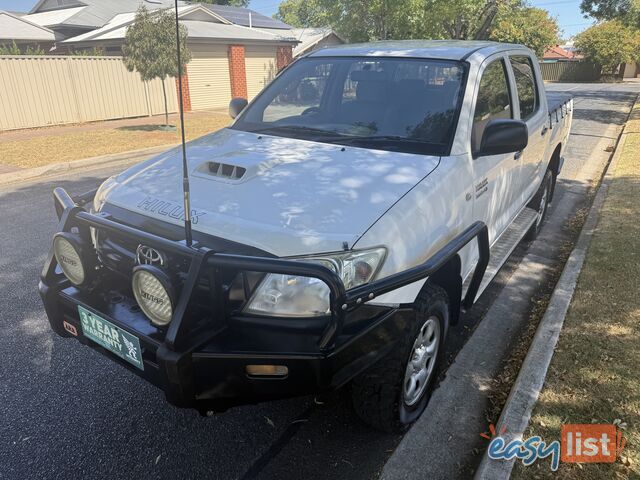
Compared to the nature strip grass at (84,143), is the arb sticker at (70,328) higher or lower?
higher

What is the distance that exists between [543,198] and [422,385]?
12.2ft

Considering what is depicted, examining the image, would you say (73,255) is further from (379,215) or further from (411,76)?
(411,76)

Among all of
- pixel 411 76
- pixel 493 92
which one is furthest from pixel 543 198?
pixel 411 76

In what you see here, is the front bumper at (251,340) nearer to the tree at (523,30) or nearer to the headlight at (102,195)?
the headlight at (102,195)

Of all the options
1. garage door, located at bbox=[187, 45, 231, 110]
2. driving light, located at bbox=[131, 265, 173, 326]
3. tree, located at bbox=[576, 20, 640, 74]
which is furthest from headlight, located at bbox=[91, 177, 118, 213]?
tree, located at bbox=[576, 20, 640, 74]

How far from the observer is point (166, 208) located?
2.61 metres

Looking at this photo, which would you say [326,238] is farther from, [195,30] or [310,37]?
[310,37]

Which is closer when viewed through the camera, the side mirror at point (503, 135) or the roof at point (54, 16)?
the side mirror at point (503, 135)

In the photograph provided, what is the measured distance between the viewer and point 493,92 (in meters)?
3.75

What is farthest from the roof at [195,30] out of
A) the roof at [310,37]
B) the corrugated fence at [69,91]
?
the roof at [310,37]

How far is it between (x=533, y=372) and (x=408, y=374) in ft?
2.97

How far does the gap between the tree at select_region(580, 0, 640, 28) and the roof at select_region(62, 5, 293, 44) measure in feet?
47.3

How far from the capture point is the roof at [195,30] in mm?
20734

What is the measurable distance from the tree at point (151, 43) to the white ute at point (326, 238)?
11131 mm
